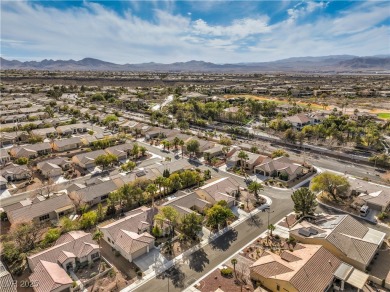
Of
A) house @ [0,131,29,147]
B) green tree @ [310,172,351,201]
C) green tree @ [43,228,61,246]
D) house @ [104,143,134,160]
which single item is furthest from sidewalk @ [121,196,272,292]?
house @ [0,131,29,147]

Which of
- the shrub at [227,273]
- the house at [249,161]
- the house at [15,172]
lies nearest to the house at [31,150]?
the house at [15,172]

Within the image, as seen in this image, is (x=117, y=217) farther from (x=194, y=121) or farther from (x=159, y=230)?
(x=194, y=121)

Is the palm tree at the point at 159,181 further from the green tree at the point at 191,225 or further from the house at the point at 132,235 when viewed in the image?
the green tree at the point at 191,225

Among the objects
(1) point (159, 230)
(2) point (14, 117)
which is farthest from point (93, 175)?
(2) point (14, 117)

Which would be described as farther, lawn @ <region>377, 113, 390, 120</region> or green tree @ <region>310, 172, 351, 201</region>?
lawn @ <region>377, 113, 390, 120</region>

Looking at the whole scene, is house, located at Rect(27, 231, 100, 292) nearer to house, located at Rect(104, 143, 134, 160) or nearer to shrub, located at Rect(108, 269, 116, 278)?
shrub, located at Rect(108, 269, 116, 278)

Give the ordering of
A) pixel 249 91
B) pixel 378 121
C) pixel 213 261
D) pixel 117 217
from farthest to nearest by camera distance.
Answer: pixel 249 91, pixel 378 121, pixel 117 217, pixel 213 261

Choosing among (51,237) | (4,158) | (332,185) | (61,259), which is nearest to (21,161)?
(4,158)
